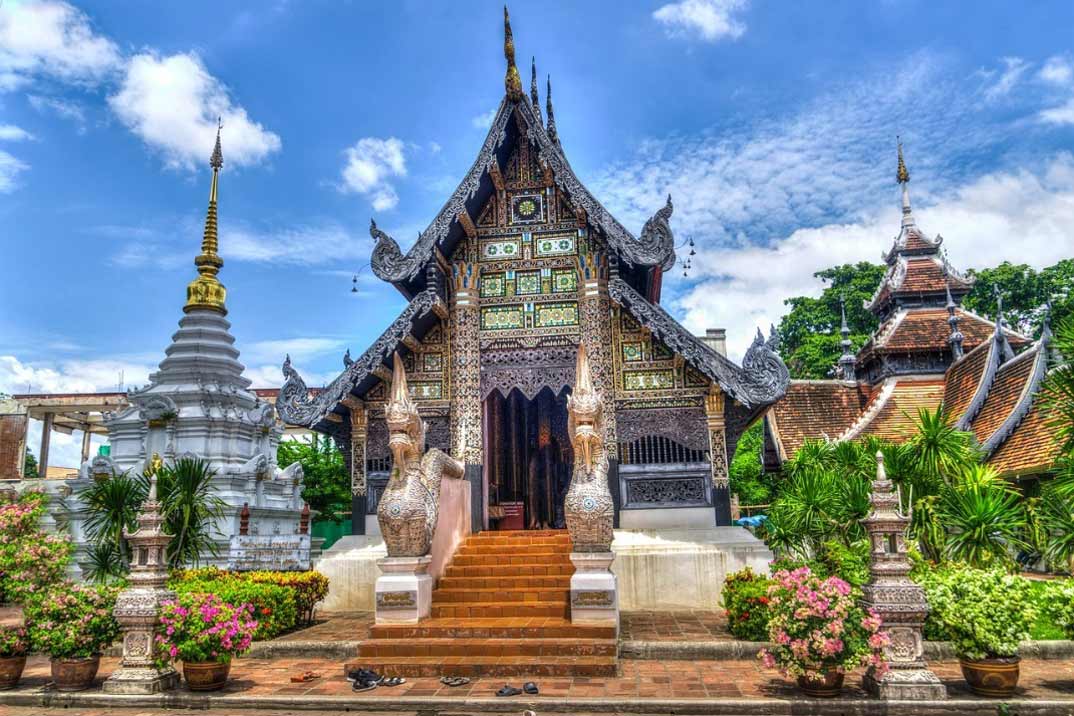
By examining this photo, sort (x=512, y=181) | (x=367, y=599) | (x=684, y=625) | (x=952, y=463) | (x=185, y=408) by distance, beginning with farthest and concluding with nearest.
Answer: (x=185, y=408) < (x=512, y=181) < (x=367, y=599) < (x=952, y=463) < (x=684, y=625)

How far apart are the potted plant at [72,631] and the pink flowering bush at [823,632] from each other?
608 centimetres

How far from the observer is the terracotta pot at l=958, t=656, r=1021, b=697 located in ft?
20.2

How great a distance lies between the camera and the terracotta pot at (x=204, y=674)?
6.79 m

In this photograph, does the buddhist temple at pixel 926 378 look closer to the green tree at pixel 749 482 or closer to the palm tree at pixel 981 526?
the palm tree at pixel 981 526

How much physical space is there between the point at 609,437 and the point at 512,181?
4.42 metres

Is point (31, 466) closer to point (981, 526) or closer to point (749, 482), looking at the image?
point (749, 482)

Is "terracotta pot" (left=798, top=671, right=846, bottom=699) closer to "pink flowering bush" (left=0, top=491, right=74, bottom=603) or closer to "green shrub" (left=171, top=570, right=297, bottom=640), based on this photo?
"green shrub" (left=171, top=570, right=297, bottom=640)

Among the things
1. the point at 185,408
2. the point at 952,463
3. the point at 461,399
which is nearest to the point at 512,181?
the point at 461,399

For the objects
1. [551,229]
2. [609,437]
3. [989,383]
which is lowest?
[609,437]

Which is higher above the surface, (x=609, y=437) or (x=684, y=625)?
(x=609, y=437)

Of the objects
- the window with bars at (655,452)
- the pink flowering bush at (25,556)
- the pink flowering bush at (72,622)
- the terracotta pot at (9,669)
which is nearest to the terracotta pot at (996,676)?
the window with bars at (655,452)

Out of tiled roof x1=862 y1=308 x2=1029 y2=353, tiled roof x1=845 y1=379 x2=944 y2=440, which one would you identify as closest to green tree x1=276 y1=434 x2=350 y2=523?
tiled roof x1=845 y1=379 x2=944 y2=440

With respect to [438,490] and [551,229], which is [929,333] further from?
[438,490]

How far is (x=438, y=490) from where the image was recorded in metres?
9.13
